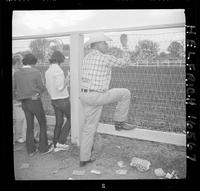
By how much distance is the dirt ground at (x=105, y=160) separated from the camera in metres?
2.56

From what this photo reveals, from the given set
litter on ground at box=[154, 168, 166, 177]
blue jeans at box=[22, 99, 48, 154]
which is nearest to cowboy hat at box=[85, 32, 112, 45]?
blue jeans at box=[22, 99, 48, 154]

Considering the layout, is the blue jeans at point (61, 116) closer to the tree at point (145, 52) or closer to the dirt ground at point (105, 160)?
the dirt ground at point (105, 160)

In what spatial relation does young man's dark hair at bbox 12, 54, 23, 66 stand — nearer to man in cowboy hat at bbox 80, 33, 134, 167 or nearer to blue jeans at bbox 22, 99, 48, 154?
blue jeans at bbox 22, 99, 48, 154

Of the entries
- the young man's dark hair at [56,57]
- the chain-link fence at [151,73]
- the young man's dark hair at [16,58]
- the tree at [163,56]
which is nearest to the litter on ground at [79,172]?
the chain-link fence at [151,73]

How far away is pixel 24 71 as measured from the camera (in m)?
2.58

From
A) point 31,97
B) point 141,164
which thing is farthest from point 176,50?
point 31,97

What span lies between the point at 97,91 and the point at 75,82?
0.20 metres

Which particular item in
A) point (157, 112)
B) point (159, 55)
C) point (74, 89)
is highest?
point (159, 55)

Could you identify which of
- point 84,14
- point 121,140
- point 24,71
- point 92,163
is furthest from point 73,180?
point 84,14

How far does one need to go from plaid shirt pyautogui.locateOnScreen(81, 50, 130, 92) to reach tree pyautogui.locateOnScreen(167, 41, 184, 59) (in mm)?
345

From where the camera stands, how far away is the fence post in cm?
258
